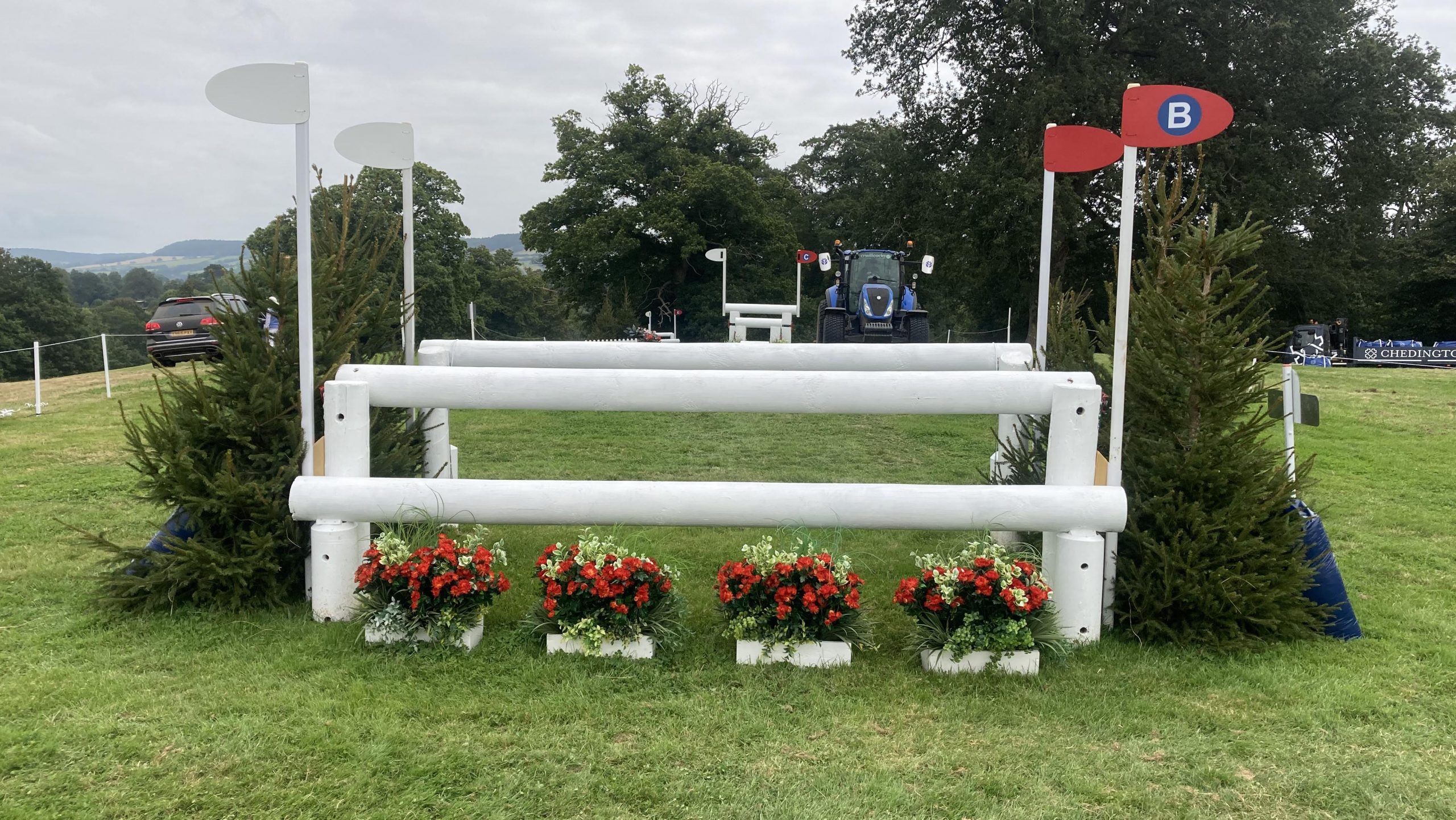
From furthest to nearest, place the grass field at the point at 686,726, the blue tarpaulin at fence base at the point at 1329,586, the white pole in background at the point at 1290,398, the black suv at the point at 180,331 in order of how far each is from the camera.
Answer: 1. the black suv at the point at 180,331
2. the white pole in background at the point at 1290,398
3. the blue tarpaulin at fence base at the point at 1329,586
4. the grass field at the point at 686,726

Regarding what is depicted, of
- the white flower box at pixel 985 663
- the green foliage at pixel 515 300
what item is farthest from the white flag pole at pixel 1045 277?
the green foliage at pixel 515 300

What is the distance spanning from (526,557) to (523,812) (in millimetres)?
2520

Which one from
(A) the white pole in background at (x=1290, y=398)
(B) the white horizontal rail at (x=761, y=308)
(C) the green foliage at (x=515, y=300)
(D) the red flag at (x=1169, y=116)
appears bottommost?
(A) the white pole in background at (x=1290, y=398)

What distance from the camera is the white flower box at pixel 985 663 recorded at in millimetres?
3381

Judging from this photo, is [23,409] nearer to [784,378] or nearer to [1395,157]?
[784,378]

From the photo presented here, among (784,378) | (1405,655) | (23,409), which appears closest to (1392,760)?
(1405,655)

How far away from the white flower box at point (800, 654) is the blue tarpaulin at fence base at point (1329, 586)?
6.90ft

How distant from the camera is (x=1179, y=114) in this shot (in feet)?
11.8

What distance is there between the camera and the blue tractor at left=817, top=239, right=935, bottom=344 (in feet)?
60.6

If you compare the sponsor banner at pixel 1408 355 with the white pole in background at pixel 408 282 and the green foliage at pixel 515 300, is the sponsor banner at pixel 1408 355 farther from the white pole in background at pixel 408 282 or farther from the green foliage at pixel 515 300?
the green foliage at pixel 515 300

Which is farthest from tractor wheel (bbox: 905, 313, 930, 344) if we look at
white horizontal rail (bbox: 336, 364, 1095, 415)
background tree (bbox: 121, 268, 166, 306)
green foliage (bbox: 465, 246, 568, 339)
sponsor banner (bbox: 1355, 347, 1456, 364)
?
background tree (bbox: 121, 268, 166, 306)

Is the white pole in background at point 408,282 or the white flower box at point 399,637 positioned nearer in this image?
the white flower box at point 399,637

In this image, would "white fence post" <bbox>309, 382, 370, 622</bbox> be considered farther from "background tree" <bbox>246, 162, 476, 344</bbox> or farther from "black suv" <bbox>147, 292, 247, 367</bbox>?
"background tree" <bbox>246, 162, 476, 344</bbox>

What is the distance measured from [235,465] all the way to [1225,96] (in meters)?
22.2
